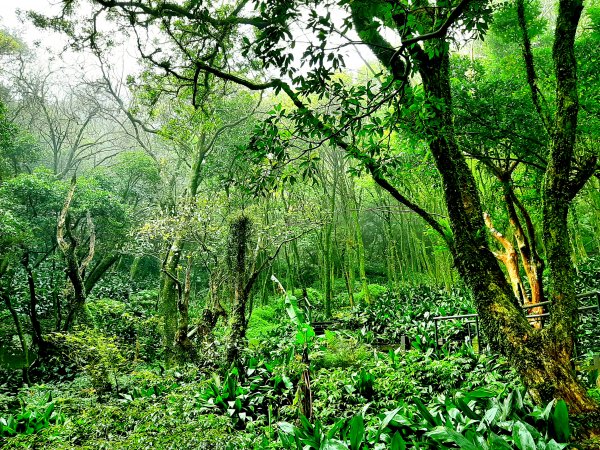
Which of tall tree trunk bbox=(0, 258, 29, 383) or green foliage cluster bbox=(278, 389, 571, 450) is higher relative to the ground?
tall tree trunk bbox=(0, 258, 29, 383)

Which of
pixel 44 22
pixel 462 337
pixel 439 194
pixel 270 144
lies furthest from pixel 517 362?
pixel 439 194

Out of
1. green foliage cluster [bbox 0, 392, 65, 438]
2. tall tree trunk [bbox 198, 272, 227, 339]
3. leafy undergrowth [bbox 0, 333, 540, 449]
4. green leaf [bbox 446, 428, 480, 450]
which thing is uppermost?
tall tree trunk [bbox 198, 272, 227, 339]

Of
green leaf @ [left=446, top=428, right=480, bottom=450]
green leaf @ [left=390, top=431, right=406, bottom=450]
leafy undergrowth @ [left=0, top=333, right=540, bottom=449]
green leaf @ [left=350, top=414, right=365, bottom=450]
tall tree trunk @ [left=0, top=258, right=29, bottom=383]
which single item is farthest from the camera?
tall tree trunk @ [left=0, top=258, right=29, bottom=383]

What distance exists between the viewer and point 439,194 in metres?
8.91

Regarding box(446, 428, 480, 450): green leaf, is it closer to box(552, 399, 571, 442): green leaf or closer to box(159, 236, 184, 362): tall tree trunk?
box(552, 399, 571, 442): green leaf

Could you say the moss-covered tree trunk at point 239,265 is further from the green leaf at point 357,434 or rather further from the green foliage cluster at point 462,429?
the green leaf at point 357,434

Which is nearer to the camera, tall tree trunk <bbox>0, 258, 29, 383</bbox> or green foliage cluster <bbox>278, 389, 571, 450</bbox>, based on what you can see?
green foliage cluster <bbox>278, 389, 571, 450</bbox>

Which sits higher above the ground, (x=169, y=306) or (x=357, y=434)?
(x=169, y=306)

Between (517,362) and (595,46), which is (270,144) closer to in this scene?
(517,362)

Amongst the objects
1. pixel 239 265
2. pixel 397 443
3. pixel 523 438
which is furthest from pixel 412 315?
pixel 523 438

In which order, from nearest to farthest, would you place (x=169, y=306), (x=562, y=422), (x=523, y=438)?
1. (x=523, y=438)
2. (x=562, y=422)
3. (x=169, y=306)

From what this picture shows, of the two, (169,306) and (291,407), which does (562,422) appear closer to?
(291,407)

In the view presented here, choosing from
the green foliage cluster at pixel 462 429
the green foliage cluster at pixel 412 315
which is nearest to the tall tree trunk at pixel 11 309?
the green foliage cluster at pixel 412 315

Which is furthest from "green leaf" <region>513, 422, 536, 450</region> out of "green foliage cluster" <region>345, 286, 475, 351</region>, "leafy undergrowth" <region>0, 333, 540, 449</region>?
"green foliage cluster" <region>345, 286, 475, 351</region>
